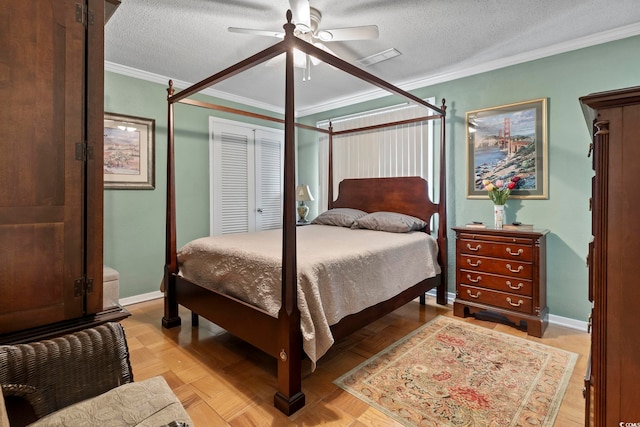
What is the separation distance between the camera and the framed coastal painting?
302 centimetres

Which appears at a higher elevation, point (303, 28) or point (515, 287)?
point (303, 28)

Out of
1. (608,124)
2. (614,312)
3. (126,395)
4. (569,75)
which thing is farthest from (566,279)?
(126,395)

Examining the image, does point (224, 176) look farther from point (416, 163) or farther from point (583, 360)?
point (583, 360)

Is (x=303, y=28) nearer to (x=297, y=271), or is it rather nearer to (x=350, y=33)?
(x=350, y=33)

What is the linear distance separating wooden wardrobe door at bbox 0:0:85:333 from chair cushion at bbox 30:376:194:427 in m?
0.32

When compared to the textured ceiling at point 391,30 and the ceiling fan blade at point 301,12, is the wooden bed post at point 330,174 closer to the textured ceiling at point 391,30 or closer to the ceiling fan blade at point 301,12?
the textured ceiling at point 391,30

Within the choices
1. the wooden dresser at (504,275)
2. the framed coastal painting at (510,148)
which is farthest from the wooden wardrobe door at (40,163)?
the framed coastal painting at (510,148)

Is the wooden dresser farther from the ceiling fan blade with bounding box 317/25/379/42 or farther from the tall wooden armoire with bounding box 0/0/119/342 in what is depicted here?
the tall wooden armoire with bounding box 0/0/119/342

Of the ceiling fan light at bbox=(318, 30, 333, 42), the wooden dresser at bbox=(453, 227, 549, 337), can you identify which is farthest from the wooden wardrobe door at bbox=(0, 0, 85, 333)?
the wooden dresser at bbox=(453, 227, 549, 337)

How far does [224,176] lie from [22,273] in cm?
337

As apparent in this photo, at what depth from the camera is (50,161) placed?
111cm

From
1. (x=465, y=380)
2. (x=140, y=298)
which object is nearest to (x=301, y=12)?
(x=465, y=380)

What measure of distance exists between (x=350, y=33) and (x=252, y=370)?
99.8 inches

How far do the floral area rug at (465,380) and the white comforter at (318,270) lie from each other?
0.43m
